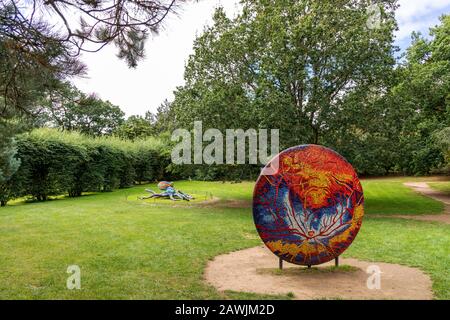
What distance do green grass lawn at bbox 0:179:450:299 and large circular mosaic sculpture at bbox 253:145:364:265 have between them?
155cm

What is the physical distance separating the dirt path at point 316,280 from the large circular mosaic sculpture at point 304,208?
409 millimetres

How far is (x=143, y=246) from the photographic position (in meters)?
9.71

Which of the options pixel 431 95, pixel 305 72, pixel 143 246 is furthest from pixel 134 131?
pixel 143 246

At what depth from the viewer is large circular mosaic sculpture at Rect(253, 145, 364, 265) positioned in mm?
7246

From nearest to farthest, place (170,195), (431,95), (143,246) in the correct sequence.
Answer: (143,246) → (170,195) → (431,95)

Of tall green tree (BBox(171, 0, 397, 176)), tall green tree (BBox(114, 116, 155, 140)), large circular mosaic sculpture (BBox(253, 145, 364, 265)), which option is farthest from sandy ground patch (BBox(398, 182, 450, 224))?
tall green tree (BBox(114, 116, 155, 140))

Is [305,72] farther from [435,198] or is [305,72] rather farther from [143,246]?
[435,198]

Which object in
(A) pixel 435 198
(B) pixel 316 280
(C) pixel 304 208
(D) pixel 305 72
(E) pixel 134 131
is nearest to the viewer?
(B) pixel 316 280

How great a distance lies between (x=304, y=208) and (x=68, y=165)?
58.1 ft

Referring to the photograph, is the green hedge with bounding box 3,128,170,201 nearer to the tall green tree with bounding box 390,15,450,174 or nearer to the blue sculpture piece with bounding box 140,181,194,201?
the blue sculpture piece with bounding box 140,181,194,201

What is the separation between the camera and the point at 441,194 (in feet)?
76.7

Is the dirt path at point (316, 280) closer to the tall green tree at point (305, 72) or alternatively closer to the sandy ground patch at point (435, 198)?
the sandy ground patch at point (435, 198)

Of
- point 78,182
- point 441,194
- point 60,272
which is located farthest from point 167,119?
point 60,272

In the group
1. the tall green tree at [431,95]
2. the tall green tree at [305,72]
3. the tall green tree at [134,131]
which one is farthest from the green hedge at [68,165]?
the tall green tree at [134,131]
